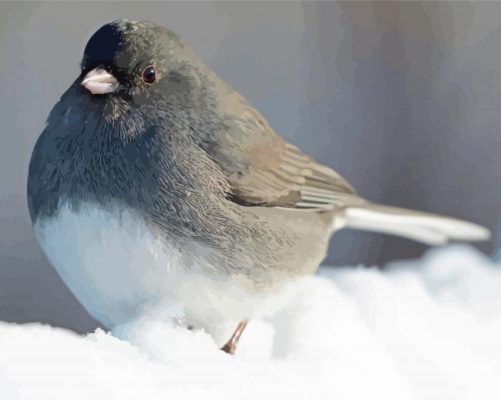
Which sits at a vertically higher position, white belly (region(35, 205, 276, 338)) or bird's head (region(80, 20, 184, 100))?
bird's head (region(80, 20, 184, 100))

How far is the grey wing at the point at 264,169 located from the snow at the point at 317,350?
0.42 ft

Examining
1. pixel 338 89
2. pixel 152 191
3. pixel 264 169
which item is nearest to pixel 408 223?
pixel 264 169

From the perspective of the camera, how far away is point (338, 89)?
2.02m

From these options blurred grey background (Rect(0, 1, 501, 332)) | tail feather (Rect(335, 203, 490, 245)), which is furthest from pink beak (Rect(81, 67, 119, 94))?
blurred grey background (Rect(0, 1, 501, 332))

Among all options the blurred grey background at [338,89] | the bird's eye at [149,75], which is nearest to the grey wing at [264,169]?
the bird's eye at [149,75]

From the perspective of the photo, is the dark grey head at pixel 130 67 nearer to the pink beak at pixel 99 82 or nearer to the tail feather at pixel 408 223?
the pink beak at pixel 99 82

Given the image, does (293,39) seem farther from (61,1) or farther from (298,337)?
(298,337)

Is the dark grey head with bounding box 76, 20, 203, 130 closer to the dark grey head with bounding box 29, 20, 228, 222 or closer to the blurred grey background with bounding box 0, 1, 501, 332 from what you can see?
the dark grey head with bounding box 29, 20, 228, 222

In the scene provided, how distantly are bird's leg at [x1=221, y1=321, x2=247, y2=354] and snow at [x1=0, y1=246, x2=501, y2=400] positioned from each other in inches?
0.7

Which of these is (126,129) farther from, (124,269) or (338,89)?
(338,89)

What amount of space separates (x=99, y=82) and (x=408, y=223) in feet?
2.14

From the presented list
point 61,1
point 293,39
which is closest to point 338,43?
point 293,39

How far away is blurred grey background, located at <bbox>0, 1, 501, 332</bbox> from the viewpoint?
59.1 inches

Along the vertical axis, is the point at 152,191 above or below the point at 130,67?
below
